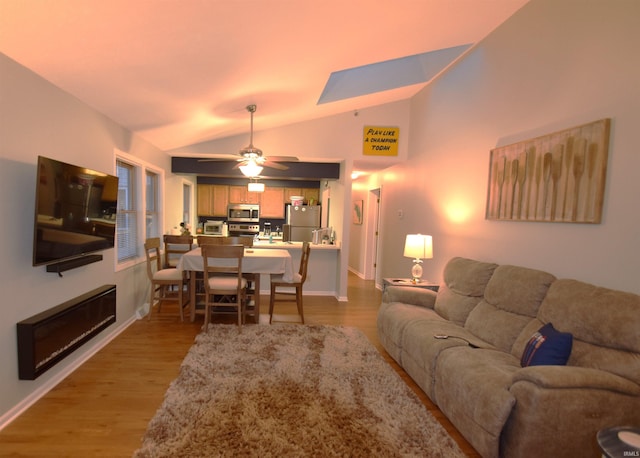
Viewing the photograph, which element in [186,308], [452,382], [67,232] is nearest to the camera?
[452,382]

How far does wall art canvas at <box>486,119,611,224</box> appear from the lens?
218cm

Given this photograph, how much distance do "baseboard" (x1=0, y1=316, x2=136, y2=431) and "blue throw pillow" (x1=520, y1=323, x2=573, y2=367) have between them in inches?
130

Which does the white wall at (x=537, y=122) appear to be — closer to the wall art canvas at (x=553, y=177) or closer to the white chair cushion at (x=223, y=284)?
the wall art canvas at (x=553, y=177)

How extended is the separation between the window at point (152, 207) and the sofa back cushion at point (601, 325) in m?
4.91

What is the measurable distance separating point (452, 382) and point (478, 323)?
0.83 m

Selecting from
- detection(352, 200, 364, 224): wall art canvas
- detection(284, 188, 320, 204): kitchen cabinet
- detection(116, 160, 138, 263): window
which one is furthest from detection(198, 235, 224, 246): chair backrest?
detection(352, 200, 364, 224): wall art canvas

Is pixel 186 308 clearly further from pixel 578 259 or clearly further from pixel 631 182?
pixel 631 182

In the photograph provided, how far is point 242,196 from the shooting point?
24.3 ft

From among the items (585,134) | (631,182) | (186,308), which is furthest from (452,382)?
(186,308)

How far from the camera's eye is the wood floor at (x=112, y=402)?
194cm

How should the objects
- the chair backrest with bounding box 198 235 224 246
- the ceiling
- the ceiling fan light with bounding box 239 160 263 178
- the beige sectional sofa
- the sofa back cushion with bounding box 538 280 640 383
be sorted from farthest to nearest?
the chair backrest with bounding box 198 235 224 246 → the ceiling fan light with bounding box 239 160 263 178 → the ceiling → the sofa back cushion with bounding box 538 280 640 383 → the beige sectional sofa


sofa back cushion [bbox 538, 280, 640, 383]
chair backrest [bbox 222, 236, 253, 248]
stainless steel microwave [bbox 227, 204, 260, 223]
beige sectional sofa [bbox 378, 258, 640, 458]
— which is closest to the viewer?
beige sectional sofa [bbox 378, 258, 640, 458]

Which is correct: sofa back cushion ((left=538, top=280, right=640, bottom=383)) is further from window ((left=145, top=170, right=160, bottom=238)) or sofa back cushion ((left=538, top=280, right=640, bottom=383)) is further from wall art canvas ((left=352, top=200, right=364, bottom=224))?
wall art canvas ((left=352, top=200, right=364, bottom=224))

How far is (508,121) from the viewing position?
3.04 metres
